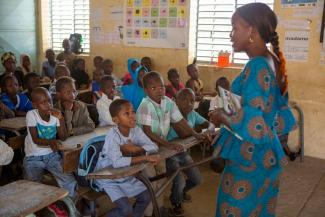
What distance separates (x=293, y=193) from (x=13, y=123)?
9.54ft

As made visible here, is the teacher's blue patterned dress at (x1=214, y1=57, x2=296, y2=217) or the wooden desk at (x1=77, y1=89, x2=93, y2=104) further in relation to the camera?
the wooden desk at (x1=77, y1=89, x2=93, y2=104)

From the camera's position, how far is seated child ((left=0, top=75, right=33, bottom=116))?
4316 millimetres

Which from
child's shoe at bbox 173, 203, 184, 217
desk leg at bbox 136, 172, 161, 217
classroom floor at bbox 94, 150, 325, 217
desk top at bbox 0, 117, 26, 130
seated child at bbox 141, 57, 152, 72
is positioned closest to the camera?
desk leg at bbox 136, 172, 161, 217

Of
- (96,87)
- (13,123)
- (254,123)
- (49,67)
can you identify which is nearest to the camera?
(254,123)

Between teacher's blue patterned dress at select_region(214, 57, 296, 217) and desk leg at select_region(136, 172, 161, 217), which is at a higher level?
teacher's blue patterned dress at select_region(214, 57, 296, 217)

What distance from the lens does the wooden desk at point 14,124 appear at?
12.0ft

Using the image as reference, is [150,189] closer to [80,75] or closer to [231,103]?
[231,103]

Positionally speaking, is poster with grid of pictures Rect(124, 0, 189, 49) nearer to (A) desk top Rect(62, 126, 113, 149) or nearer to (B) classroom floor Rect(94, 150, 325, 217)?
(B) classroom floor Rect(94, 150, 325, 217)

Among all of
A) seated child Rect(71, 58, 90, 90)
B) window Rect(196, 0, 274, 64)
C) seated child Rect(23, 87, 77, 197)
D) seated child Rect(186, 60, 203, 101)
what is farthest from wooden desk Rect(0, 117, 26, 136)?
window Rect(196, 0, 274, 64)

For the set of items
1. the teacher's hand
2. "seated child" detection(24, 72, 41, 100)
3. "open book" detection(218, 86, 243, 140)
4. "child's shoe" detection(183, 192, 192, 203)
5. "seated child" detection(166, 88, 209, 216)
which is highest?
"open book" detection(218, 86, 243, 140)

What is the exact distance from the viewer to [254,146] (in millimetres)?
1888

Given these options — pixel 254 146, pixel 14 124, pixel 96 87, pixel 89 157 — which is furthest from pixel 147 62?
pixel 254 146

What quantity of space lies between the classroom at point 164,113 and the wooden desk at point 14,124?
1 cm

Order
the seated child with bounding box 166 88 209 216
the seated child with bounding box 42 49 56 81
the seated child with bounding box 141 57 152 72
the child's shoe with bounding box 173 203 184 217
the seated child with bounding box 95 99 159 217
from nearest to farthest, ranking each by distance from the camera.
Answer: the seated child with bounding box 95 99 159 217 → the seated child with bounding box 166 88 209 216 → the child's shoe with bounding box 173 203 184 217 → the seated child with bounding box 141 57 152 72 → the seated child with bounding box 42 49 56 81
